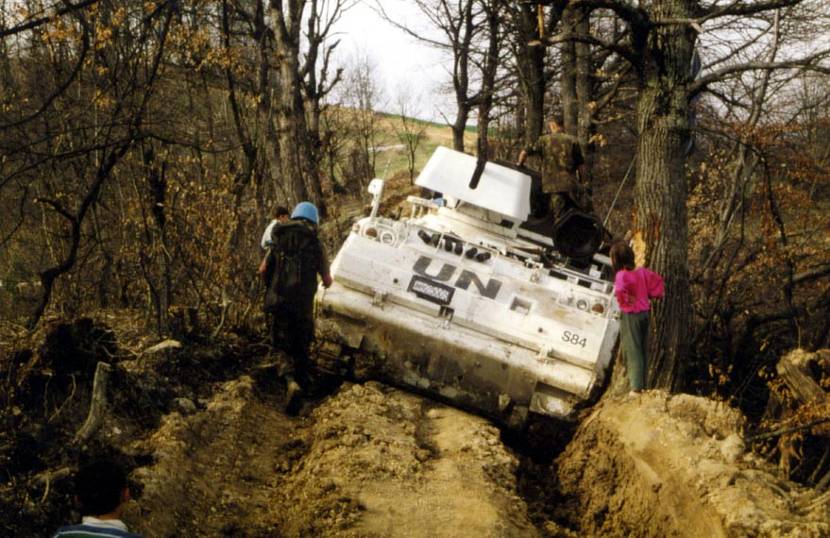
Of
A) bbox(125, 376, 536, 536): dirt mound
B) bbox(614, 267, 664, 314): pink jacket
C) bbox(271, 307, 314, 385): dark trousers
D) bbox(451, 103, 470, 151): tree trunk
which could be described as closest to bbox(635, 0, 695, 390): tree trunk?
bbox(614, 267, 664, 314): pink jacket

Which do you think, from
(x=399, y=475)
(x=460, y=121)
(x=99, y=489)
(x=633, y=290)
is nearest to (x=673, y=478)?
(x=399, y=475)

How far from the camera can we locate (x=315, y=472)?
248 inches

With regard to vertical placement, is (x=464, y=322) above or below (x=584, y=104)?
below

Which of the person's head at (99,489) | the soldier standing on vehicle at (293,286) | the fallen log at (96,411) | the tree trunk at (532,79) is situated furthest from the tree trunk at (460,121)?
the person's head at (99,489)

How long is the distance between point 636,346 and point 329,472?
3.09m

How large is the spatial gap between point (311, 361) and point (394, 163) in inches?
1327

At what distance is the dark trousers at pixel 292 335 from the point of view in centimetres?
825

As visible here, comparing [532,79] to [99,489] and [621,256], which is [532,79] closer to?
[621,256]

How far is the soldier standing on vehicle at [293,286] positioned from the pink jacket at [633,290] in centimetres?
283

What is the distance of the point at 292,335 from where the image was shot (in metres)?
8.33

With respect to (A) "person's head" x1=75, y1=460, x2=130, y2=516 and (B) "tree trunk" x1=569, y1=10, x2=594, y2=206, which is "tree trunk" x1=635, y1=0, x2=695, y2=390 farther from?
(B) "tree trunk" x1=569, y1=10, x2=594, y2=206

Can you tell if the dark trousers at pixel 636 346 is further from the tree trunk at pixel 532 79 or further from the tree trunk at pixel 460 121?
the tree trunk at pixel 460 121

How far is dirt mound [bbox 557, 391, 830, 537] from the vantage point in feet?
16.5

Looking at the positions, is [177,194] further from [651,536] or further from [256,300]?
[651,536]
